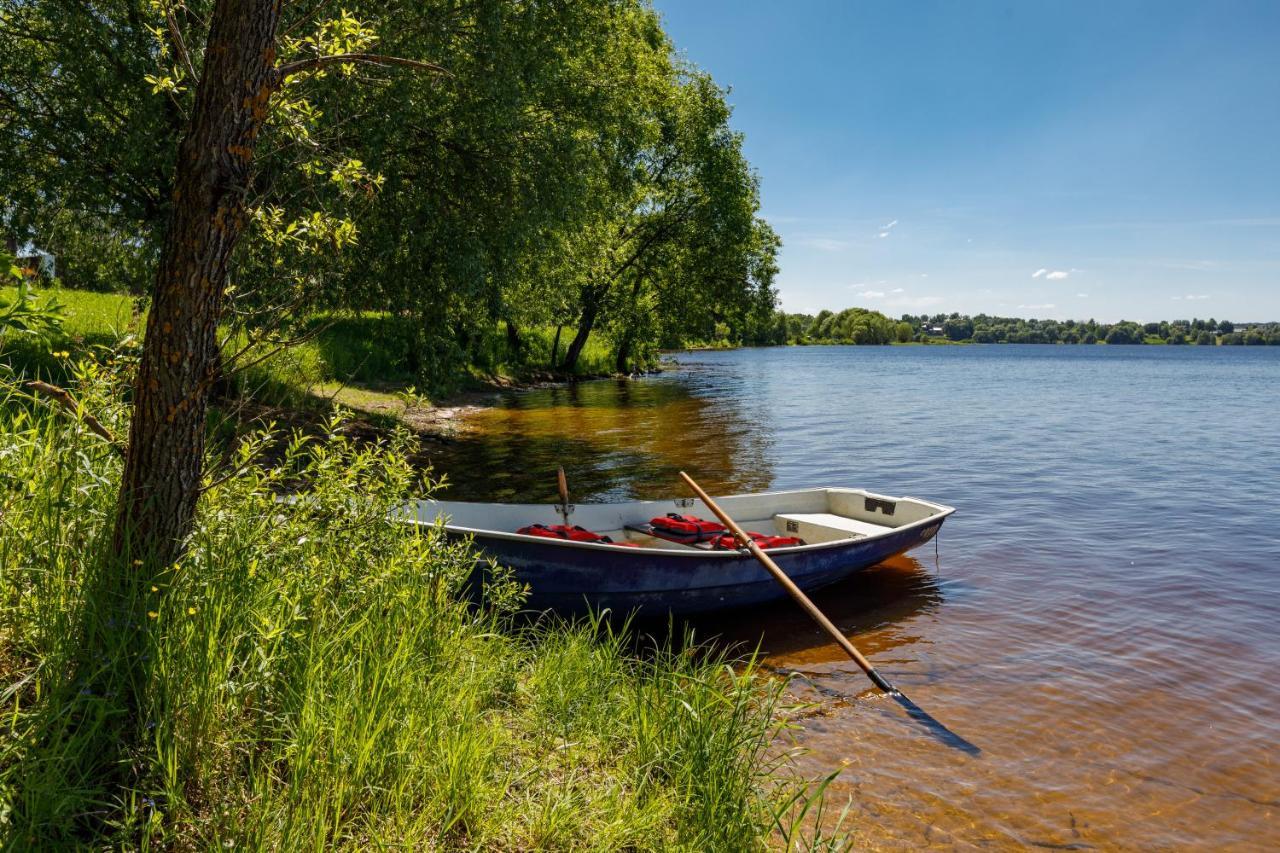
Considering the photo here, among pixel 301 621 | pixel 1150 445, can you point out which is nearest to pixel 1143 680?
pixel 301 621

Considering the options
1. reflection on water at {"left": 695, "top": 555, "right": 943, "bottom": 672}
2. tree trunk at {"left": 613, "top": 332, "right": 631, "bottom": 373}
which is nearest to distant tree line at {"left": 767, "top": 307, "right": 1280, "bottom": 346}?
tree trunk at {"left": 613, "top": 332, "right": 631, "bottom": 373}

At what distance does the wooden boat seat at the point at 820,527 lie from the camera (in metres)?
9.97

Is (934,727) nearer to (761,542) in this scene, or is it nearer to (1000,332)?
(761,542)

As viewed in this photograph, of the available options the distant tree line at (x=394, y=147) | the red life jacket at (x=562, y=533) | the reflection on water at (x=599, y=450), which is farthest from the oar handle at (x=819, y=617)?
the distant tree line at (x=394, y=147)

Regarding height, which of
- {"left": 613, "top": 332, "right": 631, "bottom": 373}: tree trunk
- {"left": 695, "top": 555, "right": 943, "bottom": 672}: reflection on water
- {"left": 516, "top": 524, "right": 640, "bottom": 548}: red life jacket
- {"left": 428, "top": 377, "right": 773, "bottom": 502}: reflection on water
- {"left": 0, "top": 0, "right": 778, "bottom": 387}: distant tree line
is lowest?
{"left": 695, "top": 555, "right": 943, "bottom": 672}: reflection on water

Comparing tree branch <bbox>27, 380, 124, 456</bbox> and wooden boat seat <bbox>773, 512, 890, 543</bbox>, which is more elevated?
tree branch <bbox>27, 380, 124, 456</bbox>

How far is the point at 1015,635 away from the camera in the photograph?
786cm

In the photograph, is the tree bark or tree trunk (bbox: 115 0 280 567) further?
the tree bark

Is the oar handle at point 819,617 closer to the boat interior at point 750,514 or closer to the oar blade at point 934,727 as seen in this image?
the oar blade at point 934,727

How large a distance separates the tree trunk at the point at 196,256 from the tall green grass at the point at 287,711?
21 cm

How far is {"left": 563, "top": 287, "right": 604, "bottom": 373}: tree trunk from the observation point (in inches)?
1414

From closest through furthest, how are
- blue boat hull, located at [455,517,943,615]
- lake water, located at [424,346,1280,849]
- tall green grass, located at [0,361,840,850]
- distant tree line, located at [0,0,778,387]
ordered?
tall green grass, located at [0,361,840,850] < lake water, located at [424,346,1280,849] < blue boat hull, located at [455,517,943,615] < distant tree line, located at [0,0,778,387]

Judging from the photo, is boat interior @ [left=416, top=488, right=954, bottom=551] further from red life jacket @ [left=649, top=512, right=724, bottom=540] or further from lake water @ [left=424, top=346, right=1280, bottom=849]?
lake water @ [left=424, top=346, right=1280, bottom=849]

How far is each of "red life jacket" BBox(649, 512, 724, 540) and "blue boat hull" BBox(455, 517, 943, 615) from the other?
1.16m
